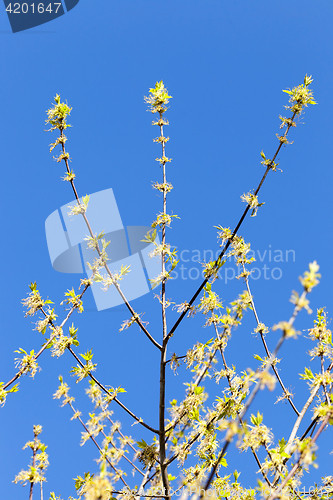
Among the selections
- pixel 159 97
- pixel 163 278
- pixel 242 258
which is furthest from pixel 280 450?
pixel 159 97

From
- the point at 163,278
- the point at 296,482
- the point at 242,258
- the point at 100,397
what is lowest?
the point at 296,482

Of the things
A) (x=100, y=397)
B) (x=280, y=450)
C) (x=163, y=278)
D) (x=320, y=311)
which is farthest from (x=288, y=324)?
(x=100, y=397)

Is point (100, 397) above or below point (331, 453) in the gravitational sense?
above

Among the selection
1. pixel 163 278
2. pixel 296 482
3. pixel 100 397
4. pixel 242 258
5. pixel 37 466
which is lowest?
pixel 296 482

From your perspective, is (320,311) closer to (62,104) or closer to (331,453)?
(331,453)

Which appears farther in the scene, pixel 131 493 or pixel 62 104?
pixel 62 104

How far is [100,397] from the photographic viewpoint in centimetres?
339

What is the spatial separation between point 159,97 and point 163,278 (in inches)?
80.9

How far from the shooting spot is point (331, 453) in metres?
2.78

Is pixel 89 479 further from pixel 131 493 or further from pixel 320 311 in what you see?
pixel 320 311

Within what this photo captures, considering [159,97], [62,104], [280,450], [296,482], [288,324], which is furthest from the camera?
[159,97]

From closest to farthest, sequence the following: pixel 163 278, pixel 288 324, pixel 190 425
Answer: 1. pixel 288 324
2. pixel 190 425
3. pixel 163 278

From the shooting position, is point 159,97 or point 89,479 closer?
point 89,479

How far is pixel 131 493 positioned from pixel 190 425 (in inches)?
28.2
